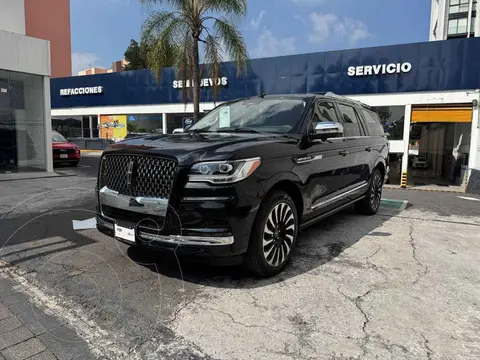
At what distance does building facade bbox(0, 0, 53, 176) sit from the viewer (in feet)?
39.9

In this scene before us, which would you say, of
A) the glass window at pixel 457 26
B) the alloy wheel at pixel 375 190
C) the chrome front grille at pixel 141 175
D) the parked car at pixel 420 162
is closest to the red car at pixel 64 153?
the alloy wheel at pixel 375 190

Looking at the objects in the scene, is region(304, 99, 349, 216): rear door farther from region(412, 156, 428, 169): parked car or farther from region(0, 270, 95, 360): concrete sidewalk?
region(412, 156, 428, 169): parked car

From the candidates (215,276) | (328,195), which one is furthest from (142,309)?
(328,195)

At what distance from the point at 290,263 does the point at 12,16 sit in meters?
13.1

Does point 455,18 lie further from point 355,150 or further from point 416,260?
point 416,260

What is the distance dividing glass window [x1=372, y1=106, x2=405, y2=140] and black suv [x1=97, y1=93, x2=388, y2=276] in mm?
12084

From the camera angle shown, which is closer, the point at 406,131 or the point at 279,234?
the point at 279,234

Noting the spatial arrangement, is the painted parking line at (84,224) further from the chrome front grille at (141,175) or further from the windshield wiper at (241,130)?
the windshield wiper at (241,130)

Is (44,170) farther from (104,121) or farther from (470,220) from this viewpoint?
(104,121)

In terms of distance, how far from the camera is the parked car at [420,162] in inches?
822

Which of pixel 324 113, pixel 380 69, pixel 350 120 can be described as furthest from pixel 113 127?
pixel 324 113

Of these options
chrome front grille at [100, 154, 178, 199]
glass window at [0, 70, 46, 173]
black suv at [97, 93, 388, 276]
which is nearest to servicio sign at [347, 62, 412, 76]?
glass window at [0, 70, 46, 173]

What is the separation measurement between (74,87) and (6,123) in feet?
56.1

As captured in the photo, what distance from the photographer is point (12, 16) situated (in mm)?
12688
